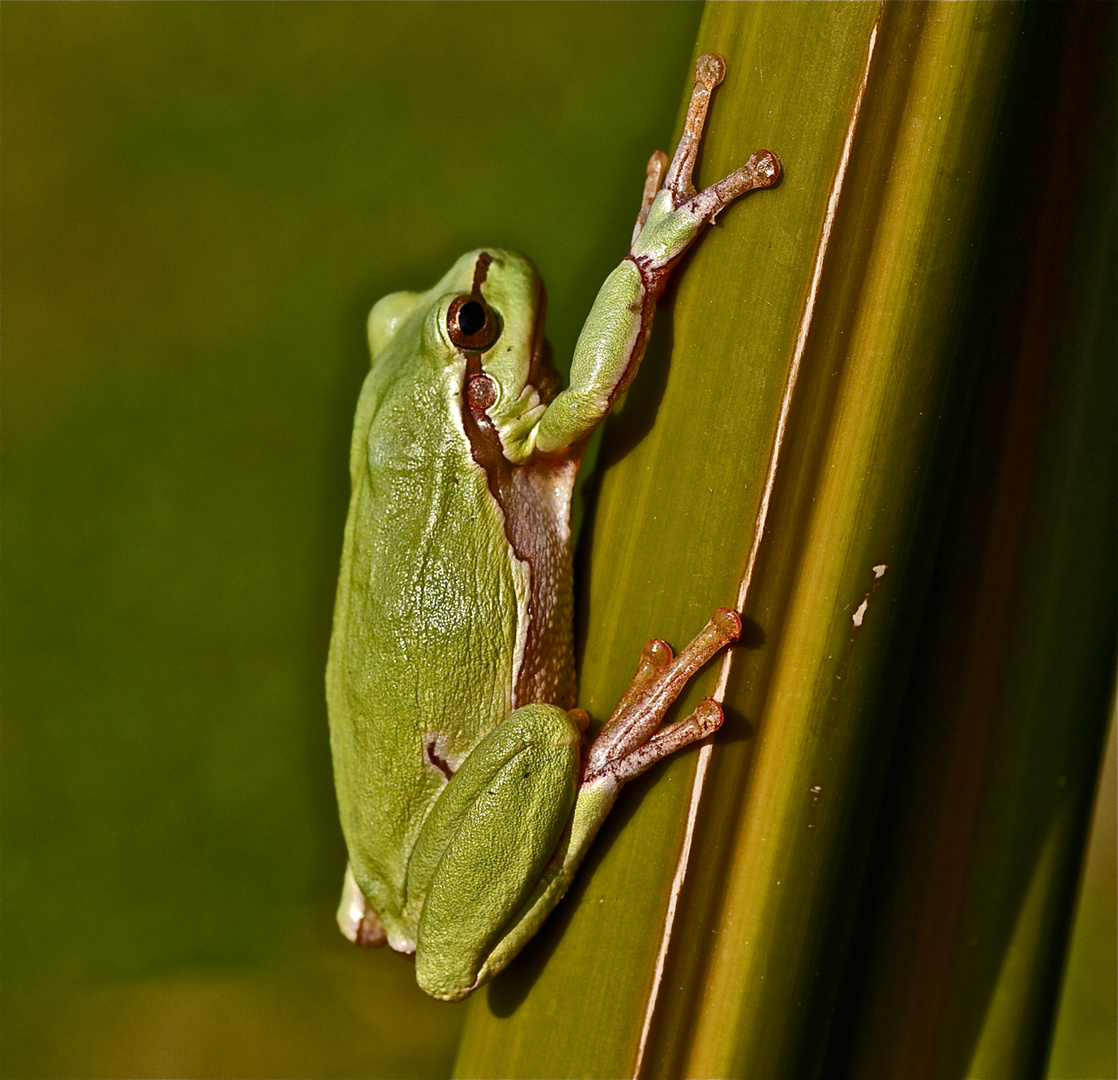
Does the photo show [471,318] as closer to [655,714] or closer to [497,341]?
[497,341]

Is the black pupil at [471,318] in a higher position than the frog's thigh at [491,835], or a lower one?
higher

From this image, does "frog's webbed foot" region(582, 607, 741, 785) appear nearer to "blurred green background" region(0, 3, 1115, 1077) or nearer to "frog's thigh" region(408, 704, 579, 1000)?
"frog's thigh" region(408, 704, 579, 1000)

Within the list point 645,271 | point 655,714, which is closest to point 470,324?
point 645,271

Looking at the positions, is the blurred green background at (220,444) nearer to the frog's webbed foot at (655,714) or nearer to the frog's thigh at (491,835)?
the frog's thigh at (491,835)

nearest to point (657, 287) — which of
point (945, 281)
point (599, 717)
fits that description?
point (945, 281)

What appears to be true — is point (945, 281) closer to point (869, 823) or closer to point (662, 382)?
point (662, 382)

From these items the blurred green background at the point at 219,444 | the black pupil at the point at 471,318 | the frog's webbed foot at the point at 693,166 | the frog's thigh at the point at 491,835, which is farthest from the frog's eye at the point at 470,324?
the blurred green background at the point at 219,444
